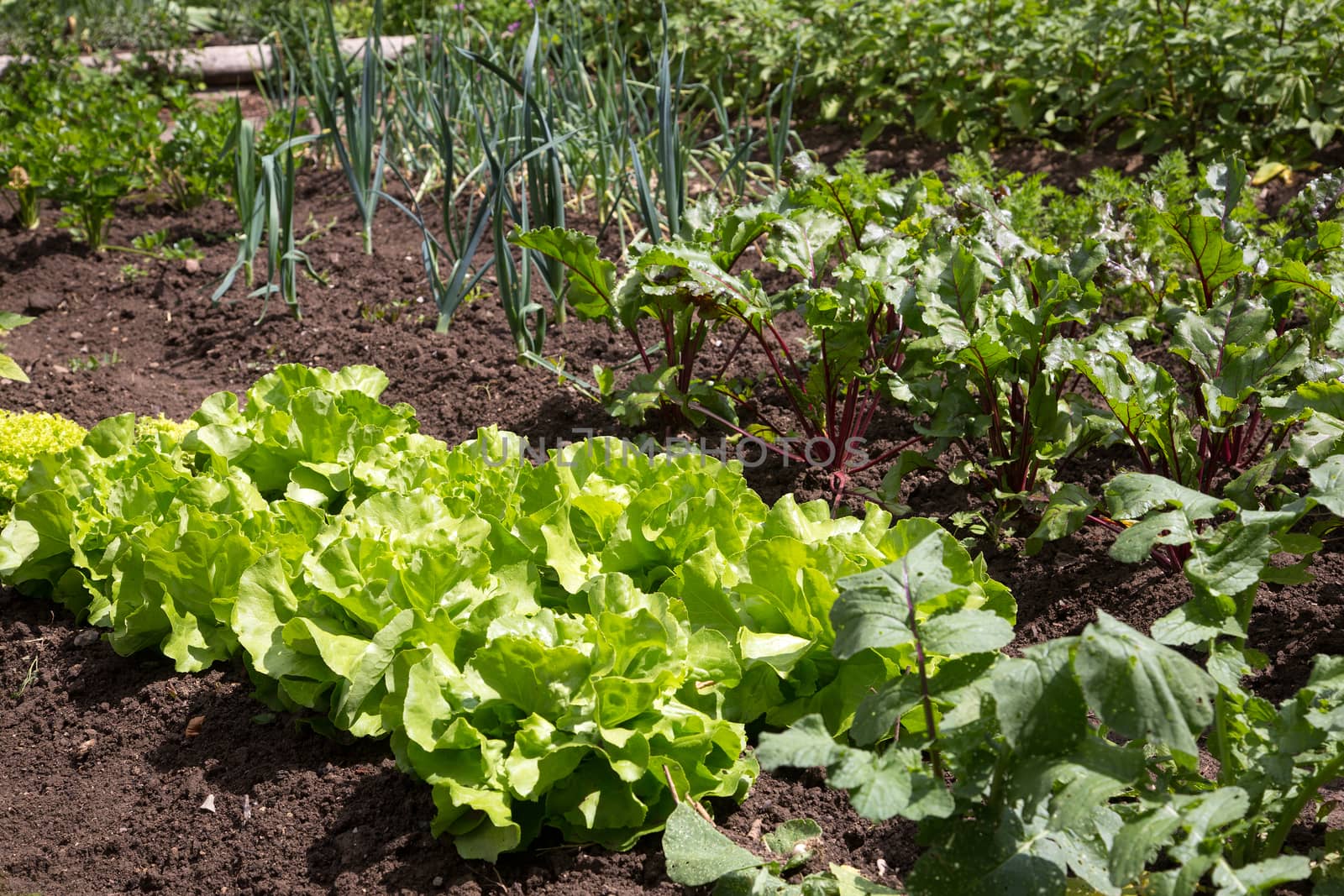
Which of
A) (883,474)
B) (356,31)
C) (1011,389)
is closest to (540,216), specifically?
(883,474)

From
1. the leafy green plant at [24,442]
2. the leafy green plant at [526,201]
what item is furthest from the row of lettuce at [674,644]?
the leafy green plant at [526,201]

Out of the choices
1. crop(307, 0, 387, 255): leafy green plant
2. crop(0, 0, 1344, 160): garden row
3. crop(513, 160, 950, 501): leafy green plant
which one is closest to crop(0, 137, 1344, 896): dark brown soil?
crop(513, 160, 950, 501): leafy green plant

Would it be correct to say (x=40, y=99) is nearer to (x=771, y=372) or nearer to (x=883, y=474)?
(x=771, y=372)

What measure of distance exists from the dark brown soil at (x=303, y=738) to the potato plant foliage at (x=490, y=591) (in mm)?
78

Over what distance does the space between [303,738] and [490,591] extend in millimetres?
502

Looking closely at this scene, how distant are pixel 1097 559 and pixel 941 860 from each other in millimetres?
1283

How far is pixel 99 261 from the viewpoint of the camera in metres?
4.94

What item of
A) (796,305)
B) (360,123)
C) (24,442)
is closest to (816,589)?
(796,305)

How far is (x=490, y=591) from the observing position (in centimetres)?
222

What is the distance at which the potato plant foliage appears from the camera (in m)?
1.91

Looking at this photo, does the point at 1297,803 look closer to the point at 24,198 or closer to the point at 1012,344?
the point at 1012,344

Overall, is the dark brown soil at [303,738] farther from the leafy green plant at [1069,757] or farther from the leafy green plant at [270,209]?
the leafy green plant at [1069,757]

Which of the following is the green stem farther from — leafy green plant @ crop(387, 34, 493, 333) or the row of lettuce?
leafy green plant @ crop(387, 34, 493, 333)

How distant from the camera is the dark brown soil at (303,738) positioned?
6.54 ft
